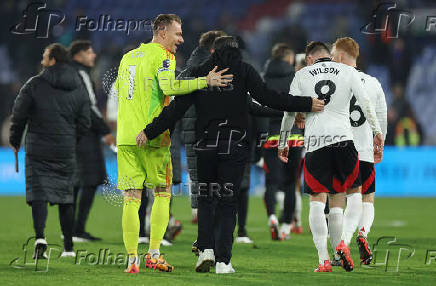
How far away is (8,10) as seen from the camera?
26.4 metres

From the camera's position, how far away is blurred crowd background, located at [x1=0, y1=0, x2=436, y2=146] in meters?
23.7

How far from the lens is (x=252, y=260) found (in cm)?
958

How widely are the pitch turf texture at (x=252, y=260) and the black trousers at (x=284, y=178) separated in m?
0.44

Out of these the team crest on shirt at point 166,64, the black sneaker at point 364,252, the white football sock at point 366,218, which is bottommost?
→ the black sneaker at point 364,252

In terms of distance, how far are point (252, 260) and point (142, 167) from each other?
6.00ft

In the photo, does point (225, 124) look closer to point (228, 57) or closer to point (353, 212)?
point (228, 57)

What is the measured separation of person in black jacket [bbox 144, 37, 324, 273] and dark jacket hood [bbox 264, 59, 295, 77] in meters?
3.96

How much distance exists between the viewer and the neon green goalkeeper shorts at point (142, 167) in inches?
328

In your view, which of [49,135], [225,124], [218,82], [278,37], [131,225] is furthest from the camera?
[278,37]

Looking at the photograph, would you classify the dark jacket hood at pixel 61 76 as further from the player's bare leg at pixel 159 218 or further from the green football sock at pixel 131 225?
the green football sock at pixel 131 225

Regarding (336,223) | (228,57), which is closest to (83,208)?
(336,223)

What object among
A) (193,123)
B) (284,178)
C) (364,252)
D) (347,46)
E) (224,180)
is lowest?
(364,252)

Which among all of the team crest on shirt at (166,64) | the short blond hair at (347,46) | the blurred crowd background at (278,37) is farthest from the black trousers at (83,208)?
the blurred crowd background at (278,37)

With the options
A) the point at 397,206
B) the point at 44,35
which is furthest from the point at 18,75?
the point at 397,206
